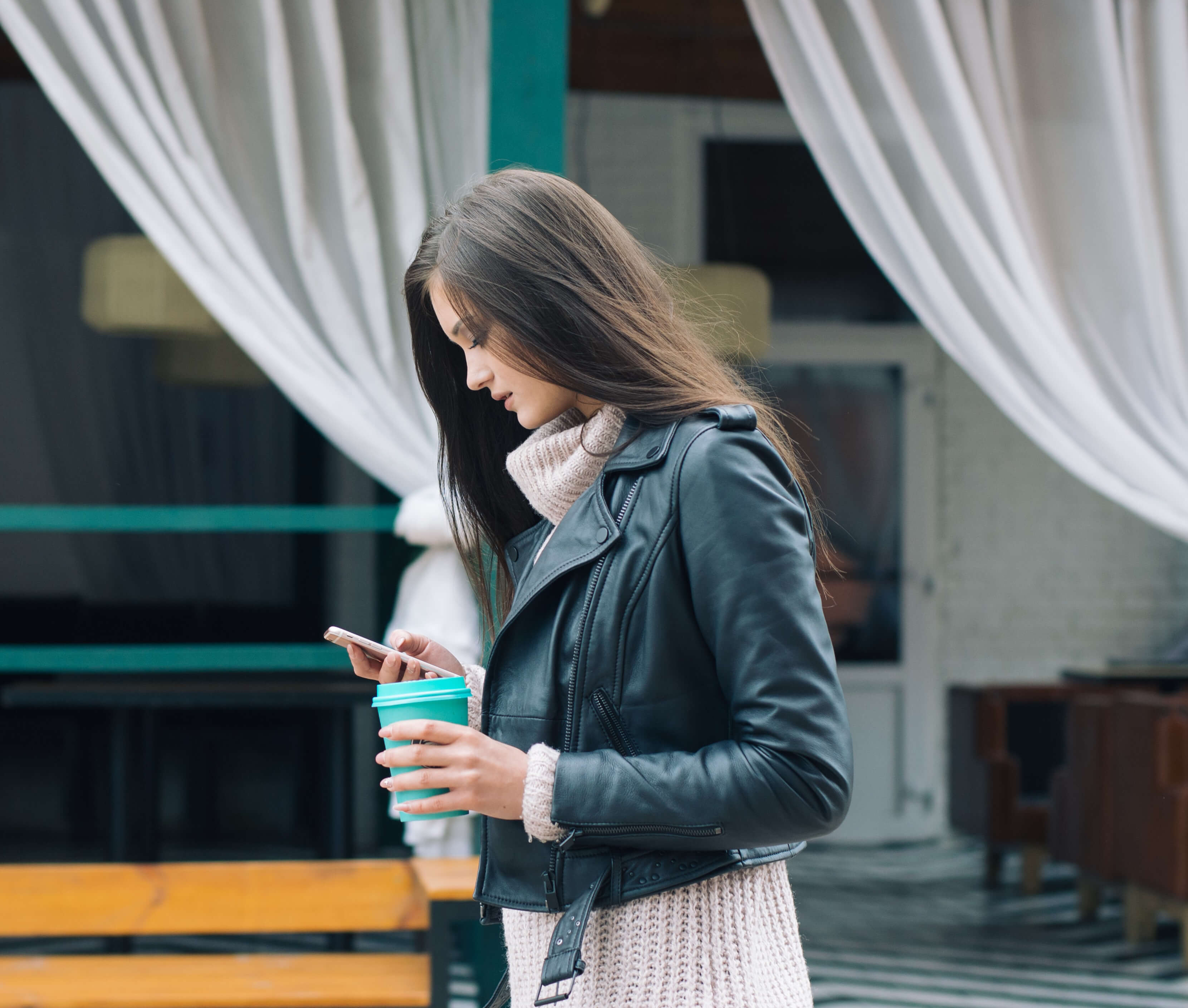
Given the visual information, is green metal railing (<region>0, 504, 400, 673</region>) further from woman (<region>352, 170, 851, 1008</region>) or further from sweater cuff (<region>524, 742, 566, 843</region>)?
sweater cuff (<region>524, 742, 566, 843</region>)

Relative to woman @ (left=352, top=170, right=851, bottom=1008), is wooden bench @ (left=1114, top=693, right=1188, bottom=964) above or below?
below

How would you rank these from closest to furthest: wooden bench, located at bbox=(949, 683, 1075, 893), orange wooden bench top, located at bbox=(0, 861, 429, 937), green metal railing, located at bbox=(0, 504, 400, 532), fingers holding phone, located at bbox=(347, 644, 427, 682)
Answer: fingers holding phone, located at bbox=(347, 644, 427, 682)
orange wooden bench top, located at bbox=(0, 861, 429, 937)
green metal railing, located at bbox=(0, 504, 400, 532)
wooden bench, located at bbox=(949, 683, 1075, 893)

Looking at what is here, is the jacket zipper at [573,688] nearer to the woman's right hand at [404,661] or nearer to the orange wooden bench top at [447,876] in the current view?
the woman's right hand at [404,661]

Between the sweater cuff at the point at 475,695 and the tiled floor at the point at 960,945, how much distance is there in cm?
258

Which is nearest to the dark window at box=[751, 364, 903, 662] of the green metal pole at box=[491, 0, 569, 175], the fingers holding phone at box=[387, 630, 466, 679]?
the green metal pole at box=[491, 0, 569, 175]

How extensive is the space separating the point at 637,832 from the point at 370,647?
1.02 ft

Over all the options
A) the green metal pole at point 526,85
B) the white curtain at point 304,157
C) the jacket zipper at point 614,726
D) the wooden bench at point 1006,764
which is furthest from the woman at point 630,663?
the wooden bench at point 1006,764

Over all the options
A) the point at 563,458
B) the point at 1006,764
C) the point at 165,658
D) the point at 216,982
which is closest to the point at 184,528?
the point at 165,658

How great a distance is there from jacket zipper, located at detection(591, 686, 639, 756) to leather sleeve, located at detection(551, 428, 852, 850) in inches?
0.5

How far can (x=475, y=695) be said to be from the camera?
3.94 ft

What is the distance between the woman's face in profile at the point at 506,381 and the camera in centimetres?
104

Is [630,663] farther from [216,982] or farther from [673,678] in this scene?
[216,982]

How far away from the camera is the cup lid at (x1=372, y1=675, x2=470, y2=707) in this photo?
100cm

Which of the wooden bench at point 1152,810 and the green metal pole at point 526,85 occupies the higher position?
the green metal pole at point 526,85
